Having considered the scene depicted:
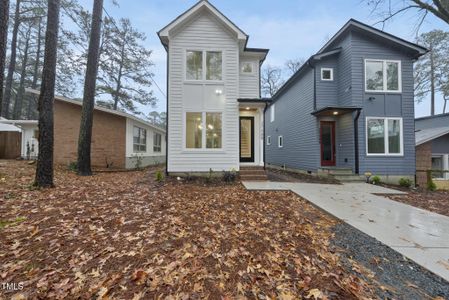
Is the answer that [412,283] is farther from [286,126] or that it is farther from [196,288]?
[286,126]

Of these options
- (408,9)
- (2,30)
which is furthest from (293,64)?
(2,30)

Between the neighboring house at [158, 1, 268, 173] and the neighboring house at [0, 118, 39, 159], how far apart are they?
1240cm

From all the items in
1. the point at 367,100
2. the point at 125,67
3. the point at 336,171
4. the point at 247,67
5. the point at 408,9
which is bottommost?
the point at 336,171

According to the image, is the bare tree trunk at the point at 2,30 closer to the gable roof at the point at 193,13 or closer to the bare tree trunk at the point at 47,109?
the bare tree trunk at the point at 47,109

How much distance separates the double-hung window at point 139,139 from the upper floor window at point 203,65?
7055 millimetres

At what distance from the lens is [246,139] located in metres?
10.6

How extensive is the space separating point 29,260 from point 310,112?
1231cm

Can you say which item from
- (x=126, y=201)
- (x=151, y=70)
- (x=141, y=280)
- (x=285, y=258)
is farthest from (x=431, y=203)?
(x=151, y=70)

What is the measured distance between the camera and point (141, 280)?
2.29m

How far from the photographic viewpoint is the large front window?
9406mm

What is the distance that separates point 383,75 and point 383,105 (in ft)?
5.06

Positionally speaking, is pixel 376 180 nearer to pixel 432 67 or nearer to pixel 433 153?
pixel 433 153

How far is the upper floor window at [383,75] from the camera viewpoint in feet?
34.5

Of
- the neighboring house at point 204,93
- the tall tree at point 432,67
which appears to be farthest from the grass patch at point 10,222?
the tall tree at point 432,67
